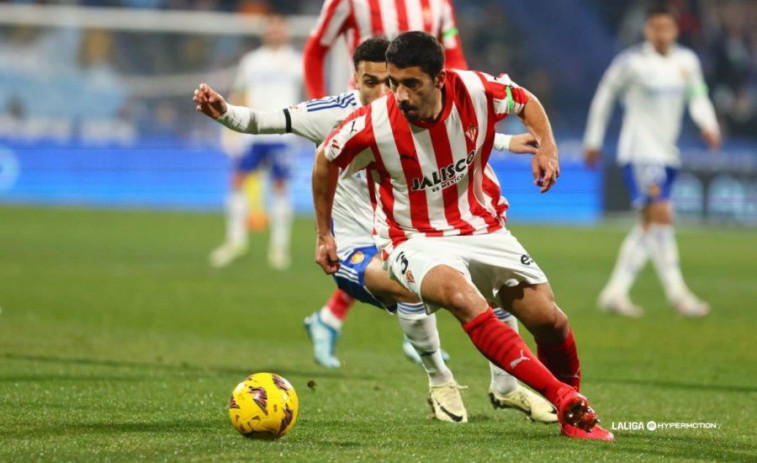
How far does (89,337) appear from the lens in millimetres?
8812

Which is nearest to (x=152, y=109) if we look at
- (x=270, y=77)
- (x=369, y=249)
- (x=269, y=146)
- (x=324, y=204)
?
(x=270, y=77)

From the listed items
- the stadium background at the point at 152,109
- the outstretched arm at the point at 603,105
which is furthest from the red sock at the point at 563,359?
the stadium background at the point at 152,109

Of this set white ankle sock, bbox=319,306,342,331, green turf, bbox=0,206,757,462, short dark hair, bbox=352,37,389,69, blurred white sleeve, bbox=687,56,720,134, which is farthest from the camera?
blurred white sleeve, bbox=687,56,720,134

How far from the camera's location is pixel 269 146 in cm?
1483

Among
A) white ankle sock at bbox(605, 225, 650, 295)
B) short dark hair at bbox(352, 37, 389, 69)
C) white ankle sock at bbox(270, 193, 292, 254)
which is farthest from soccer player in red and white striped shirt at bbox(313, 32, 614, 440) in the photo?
white ankle sock at bbox(270, 193, 292, 254)

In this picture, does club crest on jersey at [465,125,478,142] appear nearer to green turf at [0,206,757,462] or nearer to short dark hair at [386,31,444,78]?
short dark hair at [386,31,444,78]

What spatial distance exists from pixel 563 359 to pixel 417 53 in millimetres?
1512

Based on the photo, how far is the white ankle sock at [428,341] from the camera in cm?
593

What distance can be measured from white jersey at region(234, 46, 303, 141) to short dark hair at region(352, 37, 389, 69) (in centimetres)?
909

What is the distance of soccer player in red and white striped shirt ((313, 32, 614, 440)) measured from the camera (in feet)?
17.2

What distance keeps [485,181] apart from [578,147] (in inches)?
770

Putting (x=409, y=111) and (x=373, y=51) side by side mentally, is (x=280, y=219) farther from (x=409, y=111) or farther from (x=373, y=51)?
(x=409, y=111)

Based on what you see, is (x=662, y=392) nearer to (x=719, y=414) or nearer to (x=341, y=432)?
(x=719, y=414)

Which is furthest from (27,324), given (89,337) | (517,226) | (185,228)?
(517,226)
